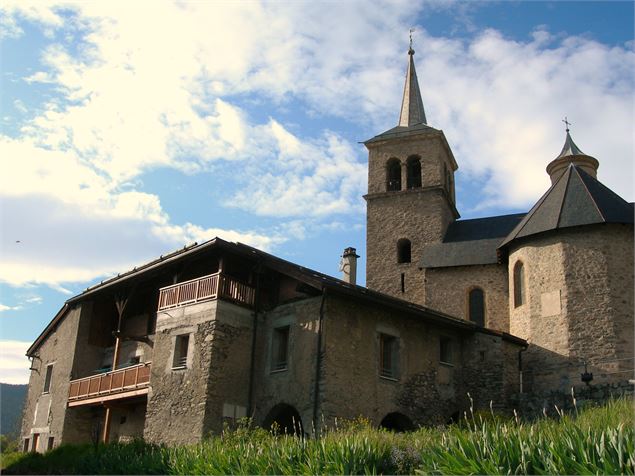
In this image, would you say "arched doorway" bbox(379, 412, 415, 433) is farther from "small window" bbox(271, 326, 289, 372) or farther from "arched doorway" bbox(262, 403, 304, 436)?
"small window" bbox(271, 326, 289, 372)

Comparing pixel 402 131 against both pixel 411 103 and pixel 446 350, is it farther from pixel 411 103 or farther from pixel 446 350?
pixel 446 350

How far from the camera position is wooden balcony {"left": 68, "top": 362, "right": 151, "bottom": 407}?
20625mm

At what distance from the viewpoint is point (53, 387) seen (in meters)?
25.4

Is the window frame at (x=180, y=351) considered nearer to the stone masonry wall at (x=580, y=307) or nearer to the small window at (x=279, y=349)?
the small window at (x=279, y=349)

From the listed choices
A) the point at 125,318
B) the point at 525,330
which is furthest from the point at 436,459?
the point at 125,318

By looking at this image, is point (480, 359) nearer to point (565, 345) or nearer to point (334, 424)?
point (565, 345)

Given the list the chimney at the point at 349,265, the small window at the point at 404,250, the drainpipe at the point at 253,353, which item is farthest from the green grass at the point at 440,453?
the small window at the point at 404,250

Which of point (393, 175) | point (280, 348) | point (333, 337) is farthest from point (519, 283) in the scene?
point (393, 175)

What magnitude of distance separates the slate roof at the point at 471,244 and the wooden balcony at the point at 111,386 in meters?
12.9

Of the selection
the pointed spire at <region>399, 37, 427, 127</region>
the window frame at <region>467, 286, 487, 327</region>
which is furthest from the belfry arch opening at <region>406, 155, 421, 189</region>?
the window frame at <region>467, 286, 487, 327</region>

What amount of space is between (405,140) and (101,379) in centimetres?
1927

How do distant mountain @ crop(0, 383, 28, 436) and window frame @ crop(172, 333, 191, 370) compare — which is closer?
window frame @ crop(172, 333, 191, 370)

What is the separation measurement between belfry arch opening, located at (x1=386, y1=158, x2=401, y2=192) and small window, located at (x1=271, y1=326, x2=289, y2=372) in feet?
51.6

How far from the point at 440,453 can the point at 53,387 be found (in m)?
19.8
